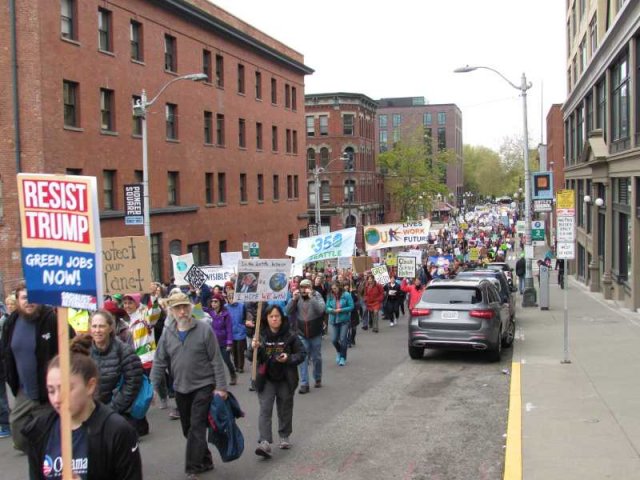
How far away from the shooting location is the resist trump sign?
398 centimetres

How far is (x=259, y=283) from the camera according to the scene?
10.7 meters

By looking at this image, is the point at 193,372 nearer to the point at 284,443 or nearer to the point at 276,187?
the point at 284,443

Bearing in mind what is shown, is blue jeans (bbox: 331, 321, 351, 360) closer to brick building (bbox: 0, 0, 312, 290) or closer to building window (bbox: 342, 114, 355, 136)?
brick building (bbox: 0, 0, 312, 290)

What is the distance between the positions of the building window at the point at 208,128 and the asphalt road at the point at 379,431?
2604cm

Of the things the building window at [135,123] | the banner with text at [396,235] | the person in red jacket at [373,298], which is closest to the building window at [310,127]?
the building window at [135,123]

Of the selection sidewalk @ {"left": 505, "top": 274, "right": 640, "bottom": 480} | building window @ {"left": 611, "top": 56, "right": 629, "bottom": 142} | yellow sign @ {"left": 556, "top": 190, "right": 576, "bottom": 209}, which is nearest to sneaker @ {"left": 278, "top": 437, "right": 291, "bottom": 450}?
sidewalk @ {"left": 505, "top": 274, "right": 640, "bottom": 480}

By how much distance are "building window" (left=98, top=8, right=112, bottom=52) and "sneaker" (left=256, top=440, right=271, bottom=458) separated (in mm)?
24236

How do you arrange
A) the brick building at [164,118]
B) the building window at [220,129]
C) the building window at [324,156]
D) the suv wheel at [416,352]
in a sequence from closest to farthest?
1. the suv wheel at [416,352]
2. the brick building at [164,118]
3. the building window at [220,129]
4. the building window at [324,156]

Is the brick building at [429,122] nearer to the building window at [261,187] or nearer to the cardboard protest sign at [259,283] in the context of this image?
the building window at [261,187]

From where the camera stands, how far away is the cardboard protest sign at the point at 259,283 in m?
10.7

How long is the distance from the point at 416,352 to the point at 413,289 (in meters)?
5.72

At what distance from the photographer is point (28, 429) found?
388 centimetres

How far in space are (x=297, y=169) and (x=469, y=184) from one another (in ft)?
357

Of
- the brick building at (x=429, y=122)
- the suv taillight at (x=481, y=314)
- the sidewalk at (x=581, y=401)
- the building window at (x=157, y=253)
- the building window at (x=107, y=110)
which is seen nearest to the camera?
the sidewalk at (x=581, y=401)
